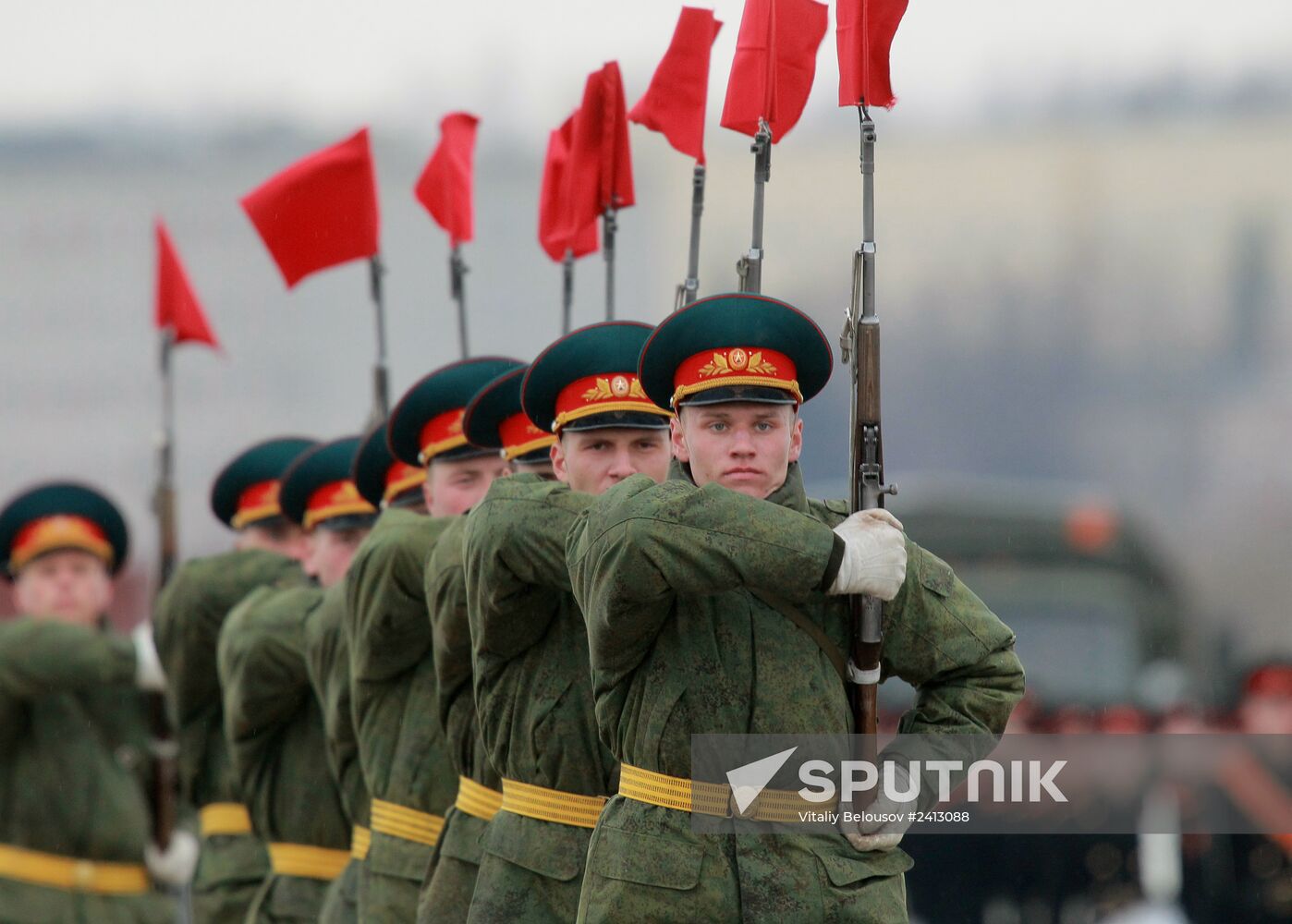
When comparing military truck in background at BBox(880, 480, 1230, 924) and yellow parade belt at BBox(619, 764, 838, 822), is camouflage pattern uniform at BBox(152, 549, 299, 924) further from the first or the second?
military truck in background at BBox(880, 480, 1230, 924)

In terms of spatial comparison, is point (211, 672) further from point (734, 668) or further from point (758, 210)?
point (734, 668)

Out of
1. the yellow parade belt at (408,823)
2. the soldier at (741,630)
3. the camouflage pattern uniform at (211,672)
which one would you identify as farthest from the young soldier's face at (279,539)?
the soldier at (741,630)

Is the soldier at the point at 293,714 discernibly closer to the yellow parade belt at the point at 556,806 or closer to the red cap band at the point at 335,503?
the red cap band at the point at 335,503

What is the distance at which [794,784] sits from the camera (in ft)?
15.7

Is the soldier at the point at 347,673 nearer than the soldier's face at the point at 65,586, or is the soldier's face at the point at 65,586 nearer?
the soldier at the point at 347,673

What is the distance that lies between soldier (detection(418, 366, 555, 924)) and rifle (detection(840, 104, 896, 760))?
1.42m

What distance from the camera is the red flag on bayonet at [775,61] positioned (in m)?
5.78

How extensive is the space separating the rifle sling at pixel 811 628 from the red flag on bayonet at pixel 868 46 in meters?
1.20

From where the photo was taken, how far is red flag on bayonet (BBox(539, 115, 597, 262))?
7.68 metres

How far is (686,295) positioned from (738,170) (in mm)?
11761

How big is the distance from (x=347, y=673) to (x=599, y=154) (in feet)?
5.72

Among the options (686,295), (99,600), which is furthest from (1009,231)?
(686,295)

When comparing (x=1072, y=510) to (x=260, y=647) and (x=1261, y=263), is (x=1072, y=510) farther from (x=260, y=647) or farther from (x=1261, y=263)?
(x=260, y=647)

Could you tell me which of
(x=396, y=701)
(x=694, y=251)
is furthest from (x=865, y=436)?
(x=396, y=701)
